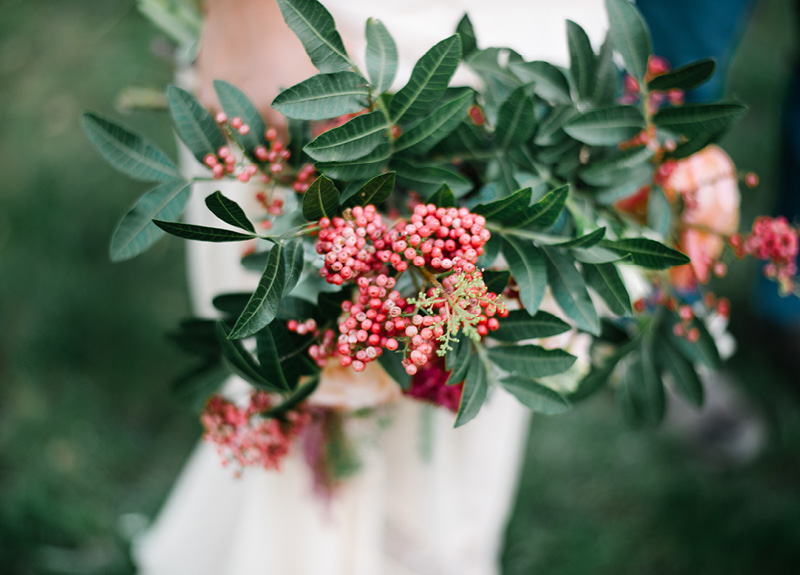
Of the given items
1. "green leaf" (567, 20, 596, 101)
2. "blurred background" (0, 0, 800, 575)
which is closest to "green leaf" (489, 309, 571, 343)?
"green leaf" (567, 20, 596, 101)

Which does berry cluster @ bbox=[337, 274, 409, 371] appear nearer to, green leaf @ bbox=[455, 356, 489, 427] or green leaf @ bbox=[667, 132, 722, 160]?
green leaf @ bbox=[455, 356, 489, 427]

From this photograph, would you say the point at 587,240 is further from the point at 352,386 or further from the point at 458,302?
the point at 352,386

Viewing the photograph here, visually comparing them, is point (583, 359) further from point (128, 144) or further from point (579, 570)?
point (579, 570)

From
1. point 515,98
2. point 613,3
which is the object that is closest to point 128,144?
point 515,98

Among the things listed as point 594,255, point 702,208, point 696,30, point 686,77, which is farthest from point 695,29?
point 594,255

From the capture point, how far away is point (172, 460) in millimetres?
2062

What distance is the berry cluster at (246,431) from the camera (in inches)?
31.7

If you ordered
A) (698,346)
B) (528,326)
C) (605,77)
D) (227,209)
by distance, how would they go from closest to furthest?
(227,209)
(528,326)
(605,77)
(698,346)

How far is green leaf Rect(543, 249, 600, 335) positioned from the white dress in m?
0.41

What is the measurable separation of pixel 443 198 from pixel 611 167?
28 centimetres

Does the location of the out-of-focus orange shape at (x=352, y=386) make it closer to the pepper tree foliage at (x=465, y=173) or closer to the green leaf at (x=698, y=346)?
the pepper tree foliage at (x=465, y=173)

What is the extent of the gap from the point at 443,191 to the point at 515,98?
16cm

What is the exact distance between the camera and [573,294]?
0.68 meters

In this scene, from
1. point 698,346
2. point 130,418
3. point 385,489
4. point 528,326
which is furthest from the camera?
point 130,418
